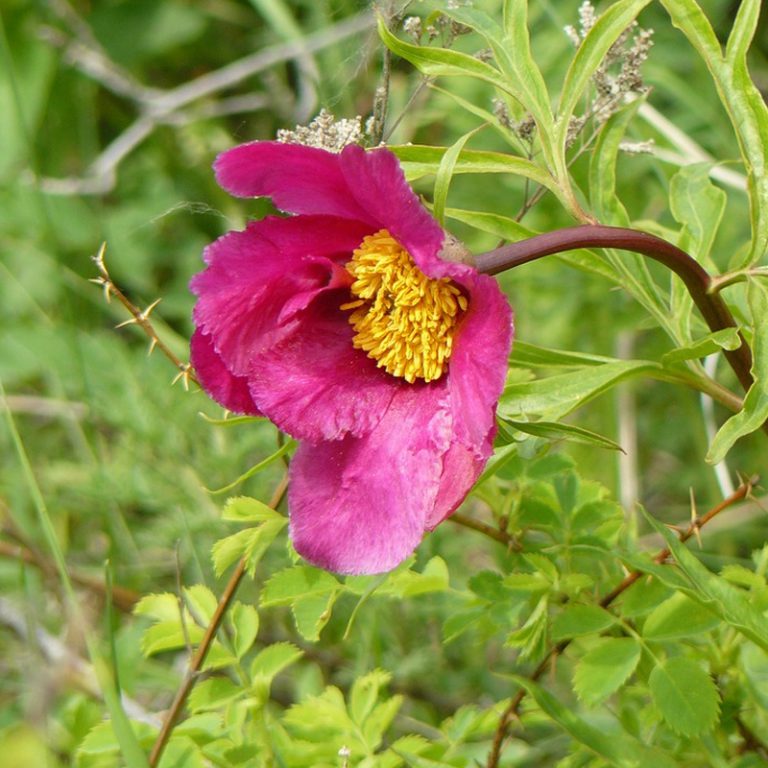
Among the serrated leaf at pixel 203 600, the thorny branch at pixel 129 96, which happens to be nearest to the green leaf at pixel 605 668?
the serrated leaf at pixel 203 600

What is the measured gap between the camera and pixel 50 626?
1.82m

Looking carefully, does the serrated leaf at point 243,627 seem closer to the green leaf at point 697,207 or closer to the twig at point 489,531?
the twig at point 489,531

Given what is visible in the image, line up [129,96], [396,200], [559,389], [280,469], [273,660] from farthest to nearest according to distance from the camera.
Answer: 1. [129,96]
2. [280,469]
3. [273,660]
4. [559,389]
5. [396,200]

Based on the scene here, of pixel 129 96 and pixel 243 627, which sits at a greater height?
pixel 243 627

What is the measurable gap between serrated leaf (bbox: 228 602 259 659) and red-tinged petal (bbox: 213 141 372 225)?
14.4 inches

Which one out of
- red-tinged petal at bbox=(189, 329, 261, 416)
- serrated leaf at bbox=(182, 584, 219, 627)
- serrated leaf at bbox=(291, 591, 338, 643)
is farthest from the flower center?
serrated leaf at bbox=(182, 584, 219, 627)

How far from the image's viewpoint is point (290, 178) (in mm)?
870

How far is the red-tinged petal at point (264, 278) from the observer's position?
0.88m

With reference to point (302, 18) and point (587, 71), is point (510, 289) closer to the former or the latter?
point (302, 18)

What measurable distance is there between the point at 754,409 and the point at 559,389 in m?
0.15

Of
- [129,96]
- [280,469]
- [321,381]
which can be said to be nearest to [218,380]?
[321,381]

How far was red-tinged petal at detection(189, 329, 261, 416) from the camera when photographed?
36.0 inches

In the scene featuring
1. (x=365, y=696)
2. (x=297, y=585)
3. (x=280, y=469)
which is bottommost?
(x=280, y=469)

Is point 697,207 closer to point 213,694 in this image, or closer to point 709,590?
point 709,590
